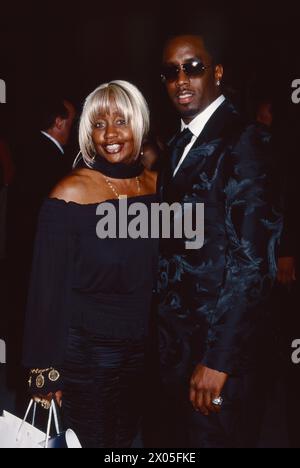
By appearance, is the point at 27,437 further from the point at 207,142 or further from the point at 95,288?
the point at 207,142

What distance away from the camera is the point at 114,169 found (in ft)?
7.05

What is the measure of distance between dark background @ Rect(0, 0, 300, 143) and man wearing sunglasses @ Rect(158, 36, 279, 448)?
2.05 metres

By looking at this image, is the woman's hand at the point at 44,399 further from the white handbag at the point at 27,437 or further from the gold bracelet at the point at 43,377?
the white handbag at the point at 27,437

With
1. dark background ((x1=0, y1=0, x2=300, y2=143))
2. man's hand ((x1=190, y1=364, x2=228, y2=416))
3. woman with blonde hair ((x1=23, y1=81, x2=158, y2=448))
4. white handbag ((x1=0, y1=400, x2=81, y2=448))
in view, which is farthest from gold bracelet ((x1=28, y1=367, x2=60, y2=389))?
dark background ((x1=0, y1=0, x2=300, y2=143))

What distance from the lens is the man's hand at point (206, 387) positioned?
1778mm

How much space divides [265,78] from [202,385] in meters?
3.43

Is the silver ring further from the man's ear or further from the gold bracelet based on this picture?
the man's ear

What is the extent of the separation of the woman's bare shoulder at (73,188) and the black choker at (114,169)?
83 mm

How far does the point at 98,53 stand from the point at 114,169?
318cm

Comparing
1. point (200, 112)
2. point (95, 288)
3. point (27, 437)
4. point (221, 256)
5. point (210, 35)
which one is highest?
point (210, 35)

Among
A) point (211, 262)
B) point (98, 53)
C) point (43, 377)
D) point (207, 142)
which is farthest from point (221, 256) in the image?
point (98, 53)

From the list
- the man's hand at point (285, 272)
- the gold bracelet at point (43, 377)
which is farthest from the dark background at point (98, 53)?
the gold bracelet at point (43, 377)

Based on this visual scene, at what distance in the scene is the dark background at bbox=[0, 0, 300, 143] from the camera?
4.27 metres
